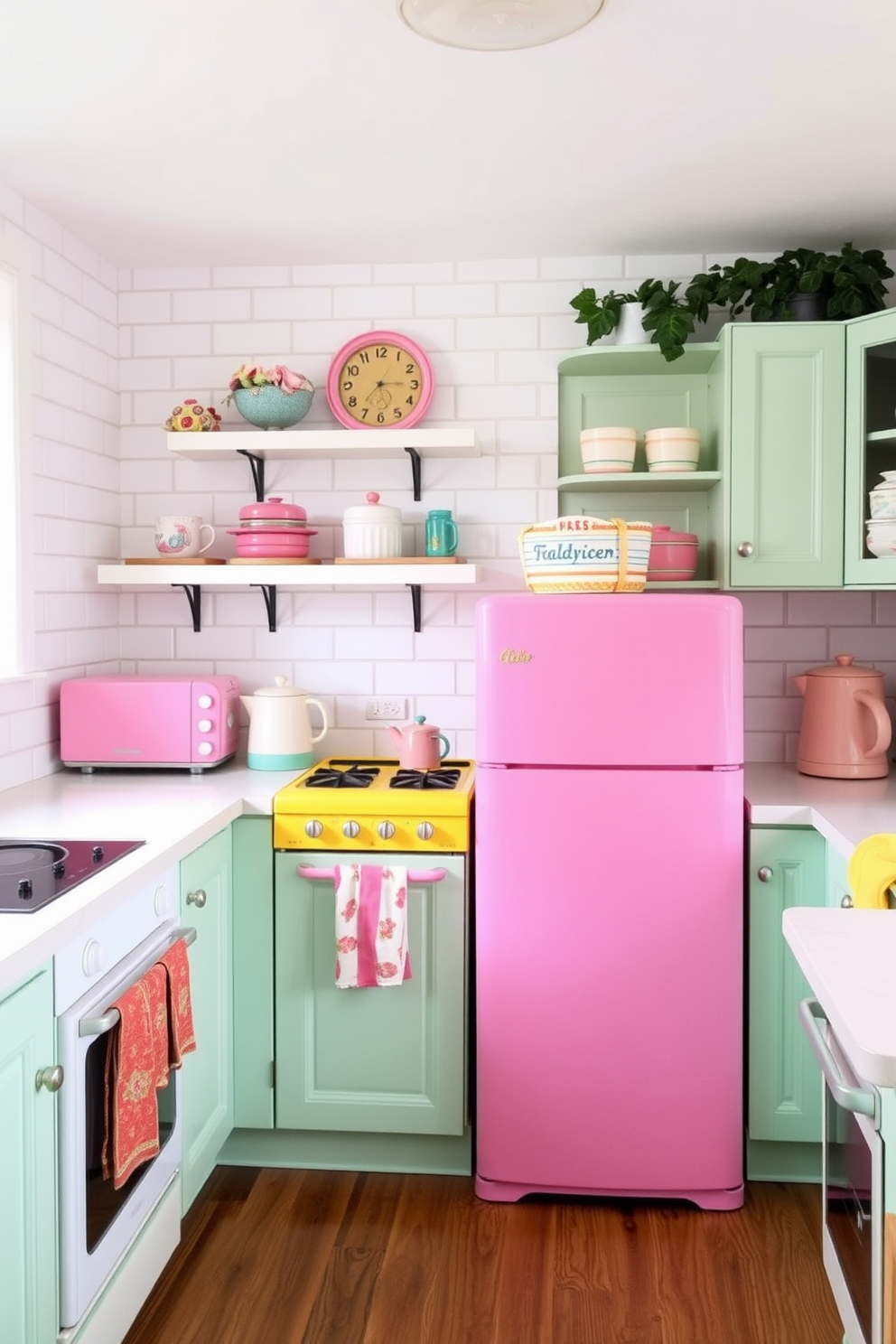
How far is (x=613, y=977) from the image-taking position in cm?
250

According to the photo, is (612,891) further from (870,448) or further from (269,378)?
(269,378)

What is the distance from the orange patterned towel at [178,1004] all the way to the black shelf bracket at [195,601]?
4.19 ft

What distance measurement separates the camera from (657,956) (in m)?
2.50

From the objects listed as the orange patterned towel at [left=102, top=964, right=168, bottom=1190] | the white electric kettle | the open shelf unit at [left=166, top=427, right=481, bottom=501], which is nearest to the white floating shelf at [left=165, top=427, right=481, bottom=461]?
the open shelf unit at [left=166, top=427, right=481, bottom=501]

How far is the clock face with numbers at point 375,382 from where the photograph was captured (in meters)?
3.13

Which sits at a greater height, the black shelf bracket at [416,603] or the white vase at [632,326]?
the white vase at [632,326]

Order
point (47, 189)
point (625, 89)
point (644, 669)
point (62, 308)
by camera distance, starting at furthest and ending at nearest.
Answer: point (62, 308), point (47, 189), point (644, 669), point (625, 89)

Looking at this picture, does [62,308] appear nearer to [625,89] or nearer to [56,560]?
[56,560]

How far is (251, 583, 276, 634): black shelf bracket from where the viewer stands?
10.5 ft

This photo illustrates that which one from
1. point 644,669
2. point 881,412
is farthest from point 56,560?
point 881,412

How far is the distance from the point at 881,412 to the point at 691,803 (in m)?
1.07

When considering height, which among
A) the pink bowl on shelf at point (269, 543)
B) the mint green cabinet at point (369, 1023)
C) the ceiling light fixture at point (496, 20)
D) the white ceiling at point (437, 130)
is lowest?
the mint green cabinet at point (369, 1023)

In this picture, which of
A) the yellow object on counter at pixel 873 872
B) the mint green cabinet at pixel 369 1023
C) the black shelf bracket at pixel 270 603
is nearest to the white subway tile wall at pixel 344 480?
the black shelf bracket at pixel 270 603

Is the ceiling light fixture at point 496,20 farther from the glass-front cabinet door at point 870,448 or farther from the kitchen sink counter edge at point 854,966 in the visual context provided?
the kitchen sink counter edge at point 854,966
